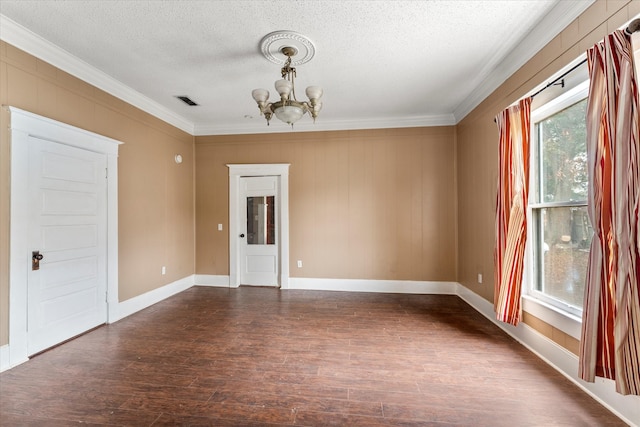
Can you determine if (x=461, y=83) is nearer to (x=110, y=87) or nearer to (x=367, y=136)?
(x=367, y=136)

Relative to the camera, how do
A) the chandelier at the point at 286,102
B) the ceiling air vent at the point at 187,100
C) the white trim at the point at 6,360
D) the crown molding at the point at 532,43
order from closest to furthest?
1. the crown molding at the point at 532,43
2. the white trim at the point at 6,360
3. the chandelier at the point at 286,102
4. the ceiling air vent at the point at 187,100

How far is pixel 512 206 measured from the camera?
2.88 meters

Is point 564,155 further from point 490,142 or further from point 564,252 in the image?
point 490,142

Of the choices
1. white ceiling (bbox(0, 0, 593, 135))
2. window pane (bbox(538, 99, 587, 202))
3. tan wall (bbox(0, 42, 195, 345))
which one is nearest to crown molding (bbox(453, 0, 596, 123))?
white ceiling (bbox(0, 0, 593, 135))

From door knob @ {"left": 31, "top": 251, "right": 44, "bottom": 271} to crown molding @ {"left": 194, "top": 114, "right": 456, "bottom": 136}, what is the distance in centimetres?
329

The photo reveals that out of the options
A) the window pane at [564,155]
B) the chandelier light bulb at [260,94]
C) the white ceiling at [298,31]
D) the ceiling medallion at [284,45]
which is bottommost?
the window pane at [564,155]

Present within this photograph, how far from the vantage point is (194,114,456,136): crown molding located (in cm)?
479

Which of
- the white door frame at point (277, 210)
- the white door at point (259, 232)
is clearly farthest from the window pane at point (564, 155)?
the white door at point (259, 232)

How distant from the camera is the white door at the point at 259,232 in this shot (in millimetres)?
5254

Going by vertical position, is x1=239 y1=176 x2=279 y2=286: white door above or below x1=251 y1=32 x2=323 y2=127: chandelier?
below

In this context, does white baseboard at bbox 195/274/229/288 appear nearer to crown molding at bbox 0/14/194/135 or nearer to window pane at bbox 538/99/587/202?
crown molding at bbox 0/14/194/135

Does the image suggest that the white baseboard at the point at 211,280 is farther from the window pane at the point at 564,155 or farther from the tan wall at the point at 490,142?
the window pane at the point at 564,155

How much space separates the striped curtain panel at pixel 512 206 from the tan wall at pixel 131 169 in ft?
14.8

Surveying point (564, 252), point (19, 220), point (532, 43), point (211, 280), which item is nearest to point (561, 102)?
point (532, 43)
